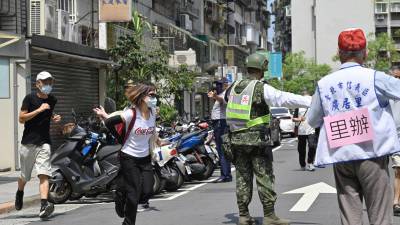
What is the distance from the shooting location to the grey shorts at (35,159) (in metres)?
9.98

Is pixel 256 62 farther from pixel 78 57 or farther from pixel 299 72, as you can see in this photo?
pixel 299 72

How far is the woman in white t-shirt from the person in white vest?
9.68 feet

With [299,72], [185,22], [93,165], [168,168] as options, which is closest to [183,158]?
[168,168]

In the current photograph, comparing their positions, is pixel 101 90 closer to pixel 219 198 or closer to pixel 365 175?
pixel 219 198

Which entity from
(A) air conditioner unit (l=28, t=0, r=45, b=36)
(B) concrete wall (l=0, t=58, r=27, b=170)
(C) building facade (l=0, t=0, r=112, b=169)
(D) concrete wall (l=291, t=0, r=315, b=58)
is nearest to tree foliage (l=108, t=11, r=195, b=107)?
(C) building facade (l=0, t=0, r=112, b=169)

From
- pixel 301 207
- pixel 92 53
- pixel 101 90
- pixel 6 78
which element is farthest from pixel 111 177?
pixel 101 90

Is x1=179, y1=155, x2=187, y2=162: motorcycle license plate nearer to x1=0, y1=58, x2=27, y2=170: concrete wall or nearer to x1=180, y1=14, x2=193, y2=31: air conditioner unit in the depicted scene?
x1=0, y1=58, x2=27, y2=170: concrete wall

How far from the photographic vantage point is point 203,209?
34.6ft

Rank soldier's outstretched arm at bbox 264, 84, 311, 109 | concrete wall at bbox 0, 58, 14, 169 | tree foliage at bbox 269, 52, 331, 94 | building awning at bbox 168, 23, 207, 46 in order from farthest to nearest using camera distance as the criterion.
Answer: tree foliage at bbox 269, 52, 331, 94
building awning at bbox 168, 23, 207, 46
concrete wall at bbox 0, 58, 14, 169
soldier's outstretched arm at bbox 264, 84, 311, 109

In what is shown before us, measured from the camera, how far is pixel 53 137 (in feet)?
64.8

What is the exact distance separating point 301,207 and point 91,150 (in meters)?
4.00

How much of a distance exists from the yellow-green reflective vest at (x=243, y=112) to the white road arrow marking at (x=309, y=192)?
7.39 feet

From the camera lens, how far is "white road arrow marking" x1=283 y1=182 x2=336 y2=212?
10344 mm

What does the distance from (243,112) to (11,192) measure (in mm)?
6453
